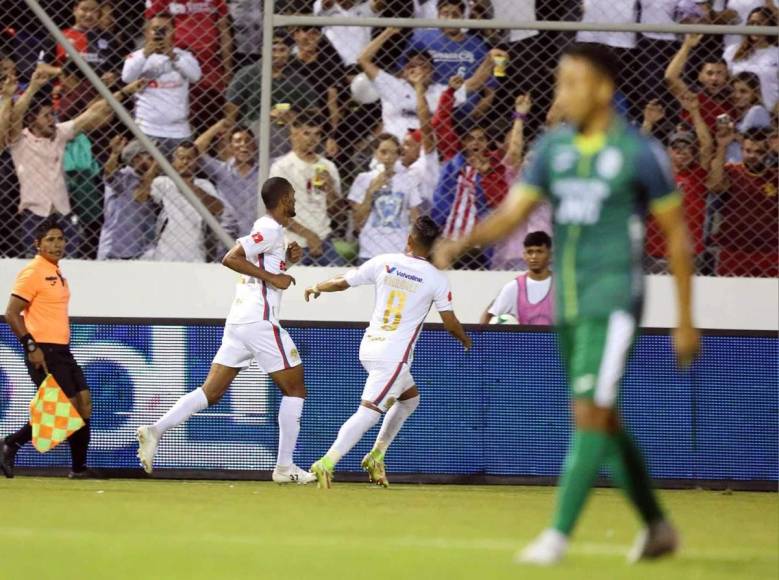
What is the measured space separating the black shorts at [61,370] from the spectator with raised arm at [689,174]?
15.8ft

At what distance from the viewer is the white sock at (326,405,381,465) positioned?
1105 cm

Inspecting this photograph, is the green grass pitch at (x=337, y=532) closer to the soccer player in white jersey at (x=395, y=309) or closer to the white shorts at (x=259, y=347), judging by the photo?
the soccer player in white jersey at (x=395, y=309)

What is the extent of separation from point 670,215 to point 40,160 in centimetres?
825

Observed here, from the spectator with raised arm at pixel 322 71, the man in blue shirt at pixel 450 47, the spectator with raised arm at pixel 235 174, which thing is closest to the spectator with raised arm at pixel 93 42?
the spectator with raised arm at pixel 235 174

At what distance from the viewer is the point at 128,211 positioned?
1302 centimetres

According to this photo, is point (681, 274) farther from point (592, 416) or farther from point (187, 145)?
point (187, 145)

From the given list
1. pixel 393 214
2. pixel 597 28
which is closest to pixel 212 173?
pixel 393 214

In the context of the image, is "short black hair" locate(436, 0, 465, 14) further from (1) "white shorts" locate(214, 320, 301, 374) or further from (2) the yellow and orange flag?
(2) the yellow and orange flag

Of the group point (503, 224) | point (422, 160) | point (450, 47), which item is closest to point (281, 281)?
point (422, 160)

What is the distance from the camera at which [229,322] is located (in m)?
11.4

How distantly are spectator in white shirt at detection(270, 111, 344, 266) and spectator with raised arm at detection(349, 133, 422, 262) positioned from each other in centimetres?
22

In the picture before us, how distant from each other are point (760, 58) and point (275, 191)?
4854 mm

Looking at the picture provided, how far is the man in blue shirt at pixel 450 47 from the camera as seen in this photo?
13344 millimetres

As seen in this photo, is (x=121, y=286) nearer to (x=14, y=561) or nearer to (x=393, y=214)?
(x=393, y=214)
